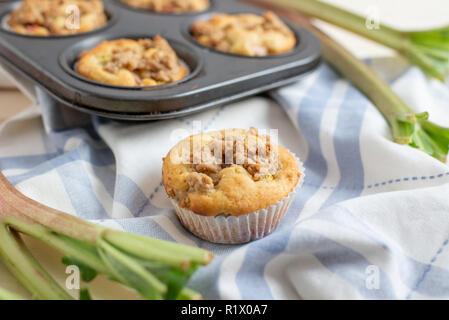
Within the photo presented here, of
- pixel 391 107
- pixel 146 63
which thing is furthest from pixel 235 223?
pixel 391 107

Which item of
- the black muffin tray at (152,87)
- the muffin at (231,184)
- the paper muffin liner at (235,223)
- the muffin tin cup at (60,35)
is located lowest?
the paper muffin liner at (235,223)

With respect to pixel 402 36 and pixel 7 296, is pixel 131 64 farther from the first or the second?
pixel 402 36

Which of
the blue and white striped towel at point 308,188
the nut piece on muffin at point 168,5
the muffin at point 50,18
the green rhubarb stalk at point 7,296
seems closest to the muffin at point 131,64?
the blue and white striped towel at point 308,188

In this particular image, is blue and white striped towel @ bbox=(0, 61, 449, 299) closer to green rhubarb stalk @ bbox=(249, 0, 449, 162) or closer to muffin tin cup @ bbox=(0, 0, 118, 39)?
green rhubarb stalk @ bbox=(249, 0, 449, 162)

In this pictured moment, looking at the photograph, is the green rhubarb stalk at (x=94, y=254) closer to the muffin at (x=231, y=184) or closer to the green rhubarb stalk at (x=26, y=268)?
the green rhubarb stalk at (x=26, y=268)

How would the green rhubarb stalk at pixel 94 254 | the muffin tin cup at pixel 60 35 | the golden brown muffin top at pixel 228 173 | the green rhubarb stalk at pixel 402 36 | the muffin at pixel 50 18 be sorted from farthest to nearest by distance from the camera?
the green rhubarb stalk at pixel 402 36
the muffin at pixel 50 18
the muffin tin cup at pixel 60 35
the golden brown muffin top at pixel 228 173
the green rhubarb stalk at pixel 94 254
